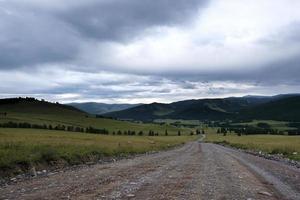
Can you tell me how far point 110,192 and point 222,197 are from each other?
3939 millimetres

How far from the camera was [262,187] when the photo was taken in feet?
55.8

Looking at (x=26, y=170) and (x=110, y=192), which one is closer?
(x=110, y=192)

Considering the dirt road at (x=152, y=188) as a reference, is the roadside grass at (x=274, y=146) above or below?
below

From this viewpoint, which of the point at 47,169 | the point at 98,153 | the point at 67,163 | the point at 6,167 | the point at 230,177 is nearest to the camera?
the point at 230,177

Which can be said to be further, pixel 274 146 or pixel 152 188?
pixel 274 146

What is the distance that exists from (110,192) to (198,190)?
3395mm

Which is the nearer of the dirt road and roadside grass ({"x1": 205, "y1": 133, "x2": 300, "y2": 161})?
the dirt road

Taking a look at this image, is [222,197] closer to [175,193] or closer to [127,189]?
[175,193]

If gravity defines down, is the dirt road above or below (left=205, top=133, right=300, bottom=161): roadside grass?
above

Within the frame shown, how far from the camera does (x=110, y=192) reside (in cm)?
1464

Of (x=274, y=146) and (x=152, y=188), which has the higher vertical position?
(x=152, y=188)

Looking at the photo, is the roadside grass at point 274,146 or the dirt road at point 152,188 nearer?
the dirt road at point 152,188

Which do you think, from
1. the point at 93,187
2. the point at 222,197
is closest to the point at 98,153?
the point at 93,187

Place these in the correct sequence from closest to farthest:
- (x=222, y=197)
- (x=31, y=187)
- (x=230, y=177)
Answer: (x=222, y=197) → (x=31, y=187) → (x=230, y=177)
